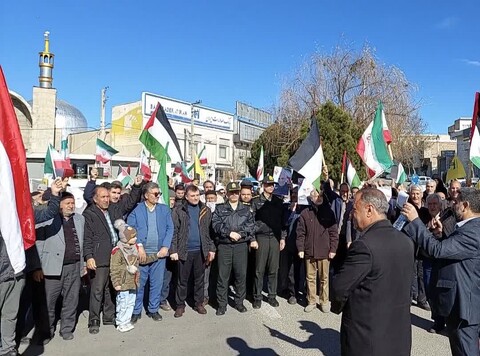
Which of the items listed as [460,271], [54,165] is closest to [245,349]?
[460,271]

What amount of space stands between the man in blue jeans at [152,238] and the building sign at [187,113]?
37.6 meters

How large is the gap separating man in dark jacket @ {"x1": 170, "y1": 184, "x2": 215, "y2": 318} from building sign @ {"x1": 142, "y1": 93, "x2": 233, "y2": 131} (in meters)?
37.3

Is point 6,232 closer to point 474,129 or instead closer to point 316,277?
point 316,277

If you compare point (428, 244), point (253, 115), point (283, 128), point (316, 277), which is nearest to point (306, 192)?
point (316, 277)

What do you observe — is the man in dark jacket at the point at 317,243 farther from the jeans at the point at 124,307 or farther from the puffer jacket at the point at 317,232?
the jeans at the point at 124,307

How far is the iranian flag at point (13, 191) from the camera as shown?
127 inches

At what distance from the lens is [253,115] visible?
5541 centimetres

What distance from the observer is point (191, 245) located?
6.21 m

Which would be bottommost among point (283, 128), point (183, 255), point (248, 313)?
point (248, 313)

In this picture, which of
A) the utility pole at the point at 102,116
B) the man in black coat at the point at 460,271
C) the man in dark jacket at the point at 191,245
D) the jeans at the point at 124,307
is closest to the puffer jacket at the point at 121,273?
the jeans at the point at 124,307

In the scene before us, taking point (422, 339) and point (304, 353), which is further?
point (422, 339)

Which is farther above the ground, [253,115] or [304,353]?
[253,115]

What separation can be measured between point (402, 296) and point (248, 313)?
375 centimetres

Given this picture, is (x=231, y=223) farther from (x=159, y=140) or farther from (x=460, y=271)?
(x=460, y=271)
